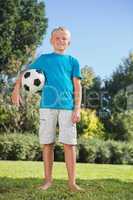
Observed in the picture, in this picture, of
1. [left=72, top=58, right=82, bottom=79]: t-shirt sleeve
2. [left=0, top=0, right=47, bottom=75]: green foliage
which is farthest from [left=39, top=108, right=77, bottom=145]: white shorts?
[left=0, top=0, right=47, bottom=75]: green foliage

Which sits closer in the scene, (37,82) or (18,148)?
(37,82)

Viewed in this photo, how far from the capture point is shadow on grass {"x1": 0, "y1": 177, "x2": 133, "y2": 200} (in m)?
5.06

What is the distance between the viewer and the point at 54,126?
546 cm

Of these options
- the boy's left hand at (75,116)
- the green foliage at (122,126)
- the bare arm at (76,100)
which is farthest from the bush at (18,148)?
the boy's left hand at (75,116)

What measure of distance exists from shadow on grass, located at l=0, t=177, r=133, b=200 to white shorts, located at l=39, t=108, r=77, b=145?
52cm

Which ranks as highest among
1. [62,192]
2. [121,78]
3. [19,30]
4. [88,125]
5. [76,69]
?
[19,30]

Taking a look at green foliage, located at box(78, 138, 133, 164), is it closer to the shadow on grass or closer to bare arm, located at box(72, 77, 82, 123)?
the shadow on grass

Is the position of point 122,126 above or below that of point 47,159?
below

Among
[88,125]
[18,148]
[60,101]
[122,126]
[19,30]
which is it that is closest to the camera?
[60,101]

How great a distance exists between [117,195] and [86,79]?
3395 cm

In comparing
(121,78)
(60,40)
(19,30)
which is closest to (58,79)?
(60,40)

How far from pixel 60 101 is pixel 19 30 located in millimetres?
26355

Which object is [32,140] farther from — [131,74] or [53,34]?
[131,74]

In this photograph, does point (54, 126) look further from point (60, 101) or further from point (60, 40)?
point (60, 40)
